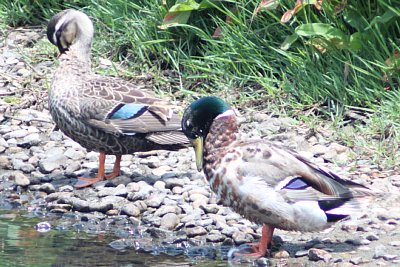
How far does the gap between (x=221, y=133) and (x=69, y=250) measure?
121 cm

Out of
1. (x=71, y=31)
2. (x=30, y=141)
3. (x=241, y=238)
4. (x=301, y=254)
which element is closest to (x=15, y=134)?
(x=30, y=141)

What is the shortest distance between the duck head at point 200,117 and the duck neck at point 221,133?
38 millimetres

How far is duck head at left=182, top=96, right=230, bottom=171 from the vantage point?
277 inches

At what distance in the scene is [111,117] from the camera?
8.33m

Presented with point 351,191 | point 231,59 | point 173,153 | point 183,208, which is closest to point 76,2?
point 231,59

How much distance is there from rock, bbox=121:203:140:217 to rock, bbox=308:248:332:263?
149 cm

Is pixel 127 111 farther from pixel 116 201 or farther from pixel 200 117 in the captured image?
pixel 200 117

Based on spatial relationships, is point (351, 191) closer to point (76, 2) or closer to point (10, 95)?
point (10, 95)

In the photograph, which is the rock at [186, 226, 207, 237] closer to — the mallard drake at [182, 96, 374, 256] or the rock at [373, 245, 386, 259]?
the mallard drake at [182, 96, 374, 256]

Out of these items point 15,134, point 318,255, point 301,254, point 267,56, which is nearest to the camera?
point 318,255

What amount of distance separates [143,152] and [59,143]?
31.4 inches

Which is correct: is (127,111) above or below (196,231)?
above

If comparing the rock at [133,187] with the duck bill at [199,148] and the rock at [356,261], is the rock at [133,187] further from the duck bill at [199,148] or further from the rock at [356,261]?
the rock at [356,261]

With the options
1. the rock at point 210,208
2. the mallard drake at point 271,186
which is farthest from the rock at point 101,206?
the mallard drake at point 271,186
